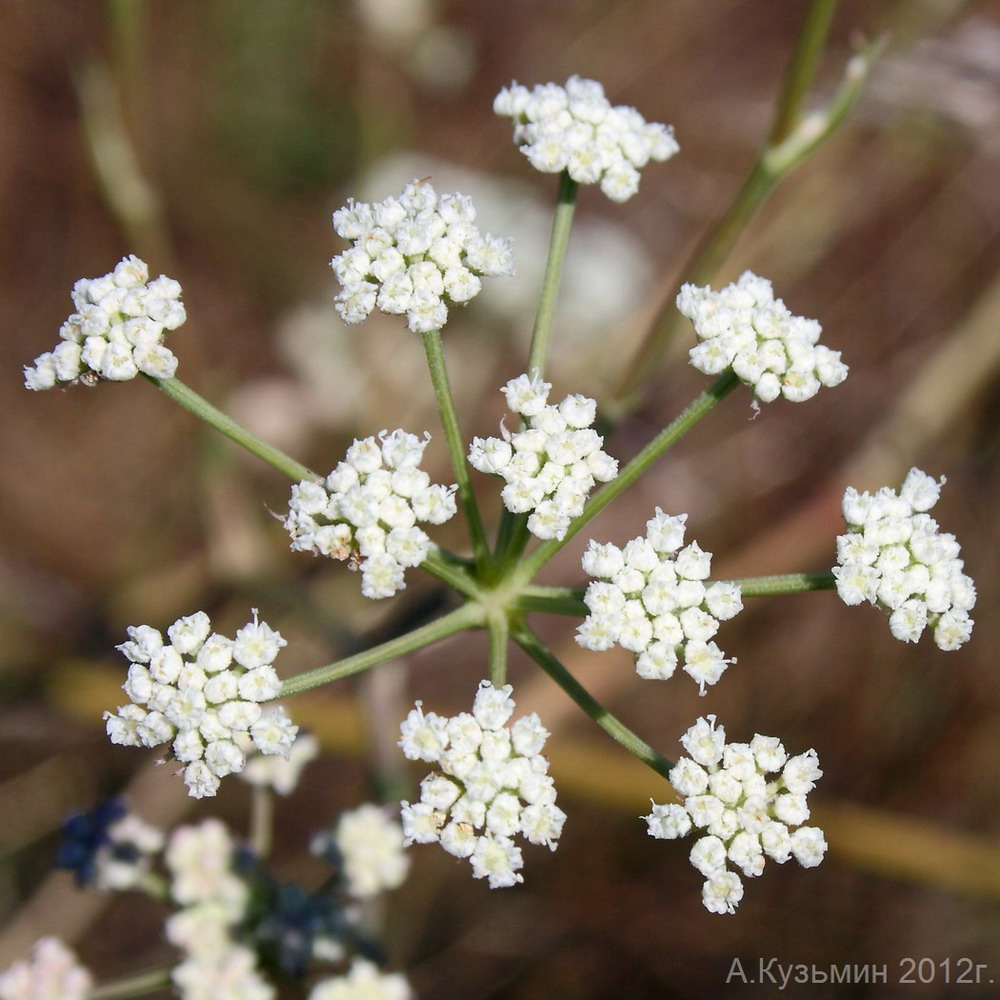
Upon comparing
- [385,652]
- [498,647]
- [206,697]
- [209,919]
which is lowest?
[209,919]

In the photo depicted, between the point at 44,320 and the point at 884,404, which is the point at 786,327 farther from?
the point at 44,320

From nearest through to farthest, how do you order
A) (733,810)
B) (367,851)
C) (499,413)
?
(733,810) → (367,851) → (499,413)

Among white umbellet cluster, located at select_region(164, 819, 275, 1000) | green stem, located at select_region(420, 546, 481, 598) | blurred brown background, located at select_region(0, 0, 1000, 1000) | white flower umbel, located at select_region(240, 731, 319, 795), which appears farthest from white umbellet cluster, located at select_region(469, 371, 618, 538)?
blurred brown background, located at select_region(0, 0, 1000, 1000)

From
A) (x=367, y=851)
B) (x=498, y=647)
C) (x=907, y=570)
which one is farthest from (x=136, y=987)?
(x=907, y=570)

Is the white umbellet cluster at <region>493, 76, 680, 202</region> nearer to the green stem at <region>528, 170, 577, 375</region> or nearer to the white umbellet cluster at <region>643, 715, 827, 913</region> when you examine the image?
the green stem at <region>528, 170, 577, 375</region>

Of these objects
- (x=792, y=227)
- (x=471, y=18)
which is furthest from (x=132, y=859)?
(x=471, y=18)

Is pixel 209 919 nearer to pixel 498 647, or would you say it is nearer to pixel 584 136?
pixel 498 647
